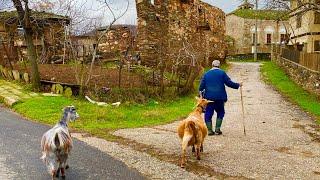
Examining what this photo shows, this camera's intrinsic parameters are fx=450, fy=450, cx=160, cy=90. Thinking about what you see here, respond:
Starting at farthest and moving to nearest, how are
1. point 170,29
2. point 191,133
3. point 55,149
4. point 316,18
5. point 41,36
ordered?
point 316,18, point 41,36, point 170,29, point 191,133, point 55,149

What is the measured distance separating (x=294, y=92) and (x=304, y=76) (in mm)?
2017

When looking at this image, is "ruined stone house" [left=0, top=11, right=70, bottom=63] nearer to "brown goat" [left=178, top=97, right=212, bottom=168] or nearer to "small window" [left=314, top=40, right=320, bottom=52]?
"brown goat" [left=178, top=97, right=212, bottom=168]

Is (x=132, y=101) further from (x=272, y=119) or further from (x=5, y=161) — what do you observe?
(x=5, y=161)

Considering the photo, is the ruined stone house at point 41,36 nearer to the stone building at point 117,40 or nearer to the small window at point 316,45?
the stone building at point 117,40

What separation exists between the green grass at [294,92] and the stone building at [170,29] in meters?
4.85

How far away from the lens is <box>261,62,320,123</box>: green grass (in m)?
17.4

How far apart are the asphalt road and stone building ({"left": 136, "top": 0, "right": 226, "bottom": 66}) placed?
434 inches

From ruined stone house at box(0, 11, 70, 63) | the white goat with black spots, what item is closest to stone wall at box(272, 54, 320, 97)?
ruined stone house at box(0, 11, 70, 63)

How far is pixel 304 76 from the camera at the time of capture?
23.8m

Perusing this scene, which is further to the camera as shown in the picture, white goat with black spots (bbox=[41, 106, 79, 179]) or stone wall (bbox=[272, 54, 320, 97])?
stone wall (bbox=[272, 54, 320, 97])

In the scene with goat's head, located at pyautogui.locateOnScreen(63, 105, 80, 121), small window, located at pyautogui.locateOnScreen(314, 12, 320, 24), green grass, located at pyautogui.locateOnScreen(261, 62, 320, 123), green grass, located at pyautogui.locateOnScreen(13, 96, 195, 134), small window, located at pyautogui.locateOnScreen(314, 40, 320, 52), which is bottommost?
green grass, located at pyautogui.locateOnScreen(261, 62, 320, 123)

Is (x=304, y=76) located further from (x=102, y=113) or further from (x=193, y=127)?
(x=193, y=127)

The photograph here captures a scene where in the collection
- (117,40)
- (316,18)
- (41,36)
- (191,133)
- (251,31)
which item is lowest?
(191,133)

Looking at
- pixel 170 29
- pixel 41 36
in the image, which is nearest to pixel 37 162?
pixel 170 29
